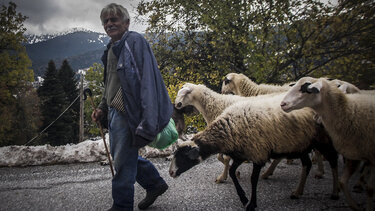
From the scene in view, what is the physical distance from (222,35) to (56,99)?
115 ft

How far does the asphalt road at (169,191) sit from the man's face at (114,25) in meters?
2.37

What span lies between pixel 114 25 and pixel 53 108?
36.4 m

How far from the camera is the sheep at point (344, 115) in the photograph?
8.91 feet

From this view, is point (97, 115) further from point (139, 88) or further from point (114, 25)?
point (114, 25)

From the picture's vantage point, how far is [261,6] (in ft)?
21.7

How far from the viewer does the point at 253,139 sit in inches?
120

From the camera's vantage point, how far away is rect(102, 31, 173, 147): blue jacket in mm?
2367

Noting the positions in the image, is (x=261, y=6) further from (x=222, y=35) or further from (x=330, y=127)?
(x=330, y=127)

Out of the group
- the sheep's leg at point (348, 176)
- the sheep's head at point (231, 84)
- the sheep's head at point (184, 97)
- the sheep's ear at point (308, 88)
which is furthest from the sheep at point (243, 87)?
the sheep's ear at point (308, 88)

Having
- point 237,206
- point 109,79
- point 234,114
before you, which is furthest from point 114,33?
point 237,206

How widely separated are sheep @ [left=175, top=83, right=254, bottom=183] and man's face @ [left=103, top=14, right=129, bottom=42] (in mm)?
2444

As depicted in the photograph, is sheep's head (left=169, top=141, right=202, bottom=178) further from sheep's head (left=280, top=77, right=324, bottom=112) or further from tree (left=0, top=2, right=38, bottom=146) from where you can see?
tree (left=0, top=2, right=38, bottom=146)

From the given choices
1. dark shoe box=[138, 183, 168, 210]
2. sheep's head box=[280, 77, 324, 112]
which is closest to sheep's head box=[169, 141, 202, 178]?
dark shoe box=[138, 183, 168, 210]

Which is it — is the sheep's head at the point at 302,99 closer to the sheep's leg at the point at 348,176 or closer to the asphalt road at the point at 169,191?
the sheep's leg at the point at 348,176
